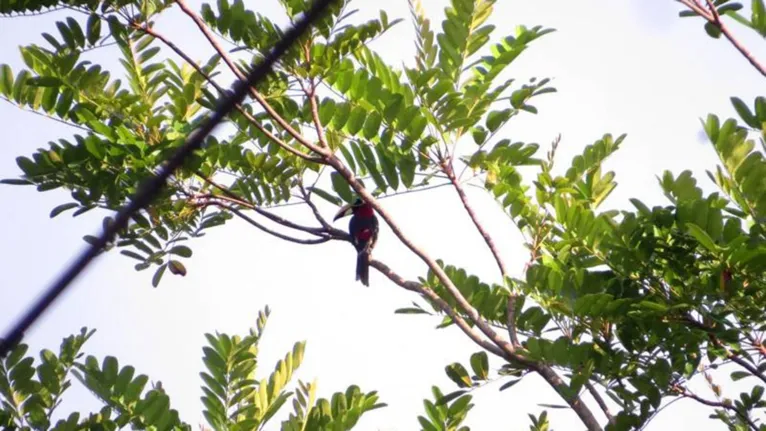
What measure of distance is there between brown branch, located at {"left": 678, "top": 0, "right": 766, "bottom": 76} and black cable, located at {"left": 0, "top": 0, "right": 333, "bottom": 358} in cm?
266

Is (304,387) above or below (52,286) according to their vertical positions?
above

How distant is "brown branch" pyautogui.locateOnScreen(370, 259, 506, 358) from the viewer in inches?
163

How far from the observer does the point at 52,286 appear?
4.72 ft

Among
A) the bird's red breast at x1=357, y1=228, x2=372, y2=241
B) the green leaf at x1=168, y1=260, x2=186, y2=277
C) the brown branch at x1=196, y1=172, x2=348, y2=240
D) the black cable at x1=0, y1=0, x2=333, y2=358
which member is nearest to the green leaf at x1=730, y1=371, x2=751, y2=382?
the brown branch at x1=196, y1=172, x2=348, y2=240

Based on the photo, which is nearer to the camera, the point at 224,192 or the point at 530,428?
the point at 530,428

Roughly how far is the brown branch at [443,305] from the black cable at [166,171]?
276 cm

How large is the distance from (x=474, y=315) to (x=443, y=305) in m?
0.14

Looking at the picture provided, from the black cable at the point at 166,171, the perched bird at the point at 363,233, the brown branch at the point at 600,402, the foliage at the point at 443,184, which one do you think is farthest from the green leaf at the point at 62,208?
the black cable at the point at 166,171

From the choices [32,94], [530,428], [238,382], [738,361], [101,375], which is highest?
[738,361]

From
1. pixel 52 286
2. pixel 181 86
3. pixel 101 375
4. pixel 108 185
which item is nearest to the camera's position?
pixel 52 286

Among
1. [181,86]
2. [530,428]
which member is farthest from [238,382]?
[181,86]

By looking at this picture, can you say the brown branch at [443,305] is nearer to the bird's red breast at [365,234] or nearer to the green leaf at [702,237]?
the green leaf at [702,237]

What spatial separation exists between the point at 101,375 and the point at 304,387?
0.80 m

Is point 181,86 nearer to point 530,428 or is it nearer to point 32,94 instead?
point 32,94
